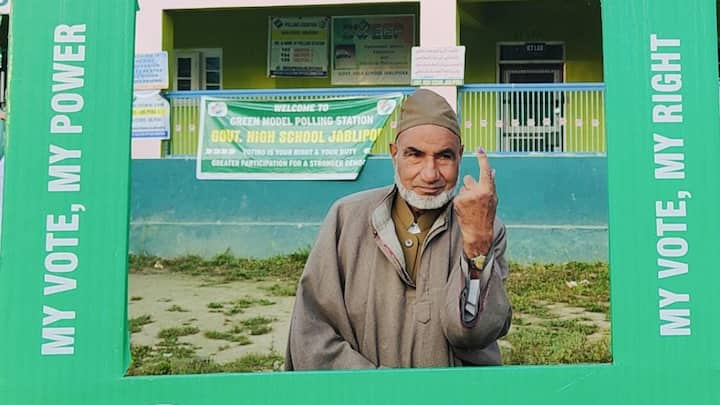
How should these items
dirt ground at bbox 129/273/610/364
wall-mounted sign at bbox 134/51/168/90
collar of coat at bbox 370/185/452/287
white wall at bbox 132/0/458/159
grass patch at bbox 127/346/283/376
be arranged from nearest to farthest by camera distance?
1. collar of coat at bbox 370/185/452/287
2. grass patch at bbox 127/346/283/376
3. dirt ground at bbox 129/273/610/364
4. white wall at bbox 132/0/458/159
5. wall-mounted sign at bbox 134/51/168/90

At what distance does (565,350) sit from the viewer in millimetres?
5102

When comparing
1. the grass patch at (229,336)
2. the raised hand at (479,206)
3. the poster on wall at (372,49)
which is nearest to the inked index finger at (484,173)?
the raised hand at (479,206)

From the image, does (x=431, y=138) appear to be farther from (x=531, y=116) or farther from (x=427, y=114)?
(x=531, y=116)

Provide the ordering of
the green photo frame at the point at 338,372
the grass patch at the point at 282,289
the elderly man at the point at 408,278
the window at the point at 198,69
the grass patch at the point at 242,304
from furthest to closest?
the window at the point at 198,69
the grass patch at the point at 282,289
the grass patch at the point at 242,304
the elderly man at the point at 408,278
the green photo frame at the point at 338,372

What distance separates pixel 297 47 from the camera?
1059 cm

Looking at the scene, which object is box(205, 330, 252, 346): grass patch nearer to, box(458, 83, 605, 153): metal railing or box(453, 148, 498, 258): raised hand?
box(458, 83, 605, 153): metal railing

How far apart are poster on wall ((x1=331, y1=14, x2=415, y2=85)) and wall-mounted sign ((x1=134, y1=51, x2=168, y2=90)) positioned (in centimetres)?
236

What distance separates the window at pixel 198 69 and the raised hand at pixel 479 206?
9.32 meters

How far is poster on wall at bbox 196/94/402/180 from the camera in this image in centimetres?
834

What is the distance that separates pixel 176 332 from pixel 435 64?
4.23 metres

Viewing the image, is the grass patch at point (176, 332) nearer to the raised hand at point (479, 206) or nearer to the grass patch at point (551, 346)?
the grass patch at point (551, 346)

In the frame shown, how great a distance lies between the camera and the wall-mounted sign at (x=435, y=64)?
8531mm

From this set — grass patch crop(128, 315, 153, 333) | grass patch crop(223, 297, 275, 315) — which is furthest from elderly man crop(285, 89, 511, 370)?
grass patch crop(223, 297, 275, 315)

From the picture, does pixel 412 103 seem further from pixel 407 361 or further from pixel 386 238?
pixel 407 361
